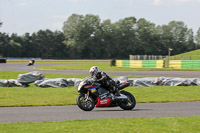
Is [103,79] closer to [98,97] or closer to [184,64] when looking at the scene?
[98,97]

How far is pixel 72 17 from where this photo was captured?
118938 millimetres

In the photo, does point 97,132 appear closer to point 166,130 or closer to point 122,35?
point 166,130

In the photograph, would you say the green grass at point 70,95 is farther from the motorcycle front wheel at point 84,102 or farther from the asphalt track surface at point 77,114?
the asphalt track surface at point 77,114

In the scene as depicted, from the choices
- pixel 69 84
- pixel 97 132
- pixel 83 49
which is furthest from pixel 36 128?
pixel 83 49

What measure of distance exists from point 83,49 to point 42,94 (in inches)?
4110

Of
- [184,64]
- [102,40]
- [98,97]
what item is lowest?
[98,97]

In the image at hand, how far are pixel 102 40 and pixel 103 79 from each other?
11440cm

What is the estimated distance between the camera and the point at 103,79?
1055 cm

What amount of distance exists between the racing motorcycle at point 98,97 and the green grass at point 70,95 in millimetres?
1996

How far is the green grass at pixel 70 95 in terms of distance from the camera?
12.7m

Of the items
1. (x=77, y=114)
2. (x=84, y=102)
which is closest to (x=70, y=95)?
(x=84, y=102)

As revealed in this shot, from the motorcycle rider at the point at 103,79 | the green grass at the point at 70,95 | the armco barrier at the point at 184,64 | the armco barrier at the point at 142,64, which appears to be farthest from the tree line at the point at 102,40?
the motorcycle rider at the point at 103,79

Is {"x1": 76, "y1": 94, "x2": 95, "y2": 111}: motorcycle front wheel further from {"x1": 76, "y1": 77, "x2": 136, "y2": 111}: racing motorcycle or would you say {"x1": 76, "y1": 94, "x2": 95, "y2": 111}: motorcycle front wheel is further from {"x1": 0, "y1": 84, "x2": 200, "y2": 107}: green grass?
{"x1": 0, "y1": 84, "x2": 200, "y2": 107}: green grass

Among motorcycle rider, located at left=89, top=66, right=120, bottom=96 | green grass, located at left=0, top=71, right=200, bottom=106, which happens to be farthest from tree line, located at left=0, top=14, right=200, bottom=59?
motorcycle rider, located at left=89, top=66, right=120, bottom=96
